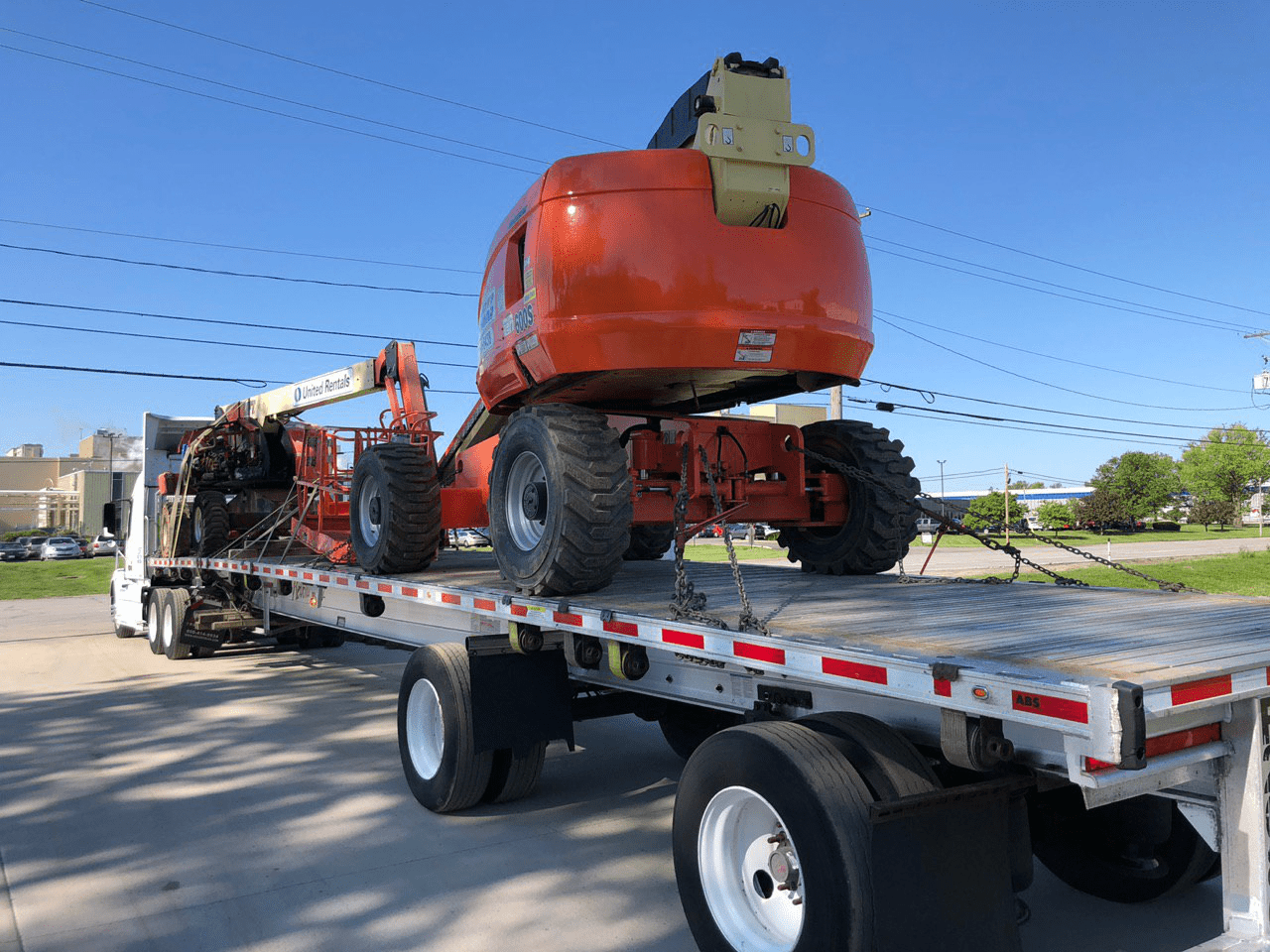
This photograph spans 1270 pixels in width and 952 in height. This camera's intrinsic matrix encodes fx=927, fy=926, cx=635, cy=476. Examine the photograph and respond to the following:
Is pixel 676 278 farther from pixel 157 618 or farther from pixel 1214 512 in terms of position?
pixel 1214 512

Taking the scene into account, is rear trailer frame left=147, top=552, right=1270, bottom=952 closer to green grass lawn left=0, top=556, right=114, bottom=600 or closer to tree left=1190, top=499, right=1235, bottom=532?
green grass lawn left=0, top=556, right=114, bottom=600

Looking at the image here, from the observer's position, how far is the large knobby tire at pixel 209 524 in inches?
502

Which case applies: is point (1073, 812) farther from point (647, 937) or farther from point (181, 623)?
point (181, 623)

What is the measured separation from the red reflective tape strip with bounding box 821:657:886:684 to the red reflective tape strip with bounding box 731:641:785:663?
212 mm

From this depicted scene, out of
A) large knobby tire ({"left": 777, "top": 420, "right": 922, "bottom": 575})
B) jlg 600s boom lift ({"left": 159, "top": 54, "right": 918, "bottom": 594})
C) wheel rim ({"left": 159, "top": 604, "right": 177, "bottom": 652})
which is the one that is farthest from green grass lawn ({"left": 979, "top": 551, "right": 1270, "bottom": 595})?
wheel rim ({"left": 159, "top": 604, "right": 177, "bottom": 652})

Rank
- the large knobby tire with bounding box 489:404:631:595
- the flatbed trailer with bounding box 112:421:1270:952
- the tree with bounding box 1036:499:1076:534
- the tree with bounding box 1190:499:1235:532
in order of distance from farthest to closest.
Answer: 1. the tree with bounding box 1190:499:1235:532
2. the tree with bounding box 1036:499:1076:534
3. the large knobby tire with bounding box 489:404:631:595
4. the flatbed trailer with bounding box 112:421:1270:952

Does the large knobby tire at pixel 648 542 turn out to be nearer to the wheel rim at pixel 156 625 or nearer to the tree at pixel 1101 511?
the wheel rim at pixel 156 625

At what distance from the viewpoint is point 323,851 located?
518 centimetres

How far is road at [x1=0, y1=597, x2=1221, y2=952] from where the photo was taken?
4.14 metres

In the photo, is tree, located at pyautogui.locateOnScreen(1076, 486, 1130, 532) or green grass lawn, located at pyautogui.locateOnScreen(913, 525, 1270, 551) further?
tree, located at pyautogui.locateOnScreen(1076, 486, 1130, 532)

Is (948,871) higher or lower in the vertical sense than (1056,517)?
lower

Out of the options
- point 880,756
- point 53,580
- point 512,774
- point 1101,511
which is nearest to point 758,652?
point 880,756

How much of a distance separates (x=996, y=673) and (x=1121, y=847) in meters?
2.30

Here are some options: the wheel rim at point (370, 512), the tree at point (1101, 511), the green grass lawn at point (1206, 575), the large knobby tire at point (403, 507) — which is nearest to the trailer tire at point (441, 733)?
the large knobby tire at point (403, 507)
